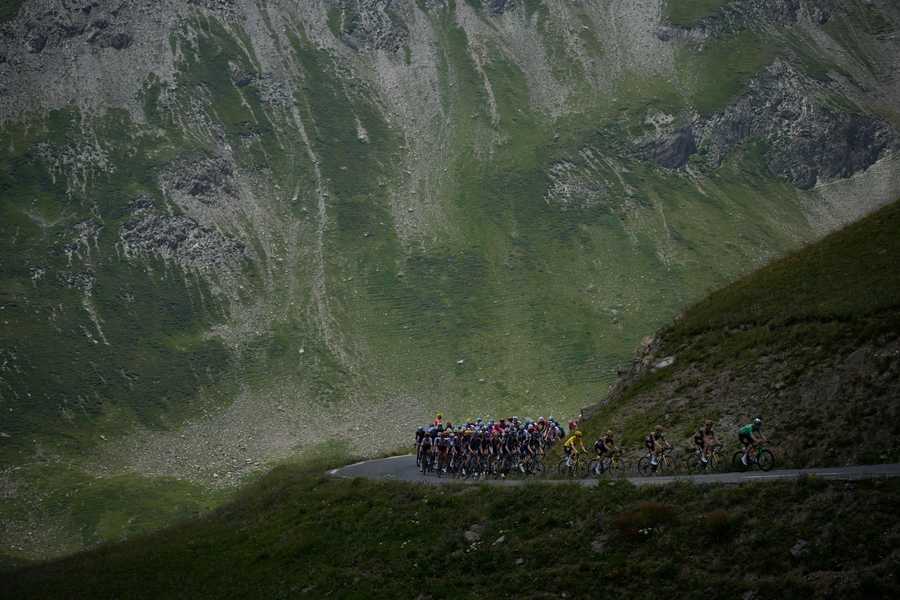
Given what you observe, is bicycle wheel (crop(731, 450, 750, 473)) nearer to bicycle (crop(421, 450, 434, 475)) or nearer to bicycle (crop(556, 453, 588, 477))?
bicycle (crop(556, 453, 588, 477))

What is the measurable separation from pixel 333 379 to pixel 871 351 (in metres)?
131

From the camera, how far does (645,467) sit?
128 feet

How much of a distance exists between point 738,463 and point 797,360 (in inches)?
340

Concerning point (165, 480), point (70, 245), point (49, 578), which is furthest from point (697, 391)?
point (70, 245)

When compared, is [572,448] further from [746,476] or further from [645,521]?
[645,521]

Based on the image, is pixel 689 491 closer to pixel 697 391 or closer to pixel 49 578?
pixel 697 391

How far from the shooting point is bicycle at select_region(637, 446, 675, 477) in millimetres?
38469

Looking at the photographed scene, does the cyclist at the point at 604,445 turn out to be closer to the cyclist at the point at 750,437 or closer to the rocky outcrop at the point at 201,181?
the cyclist at the point at 750,437

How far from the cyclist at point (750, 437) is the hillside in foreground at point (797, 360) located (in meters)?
1.42

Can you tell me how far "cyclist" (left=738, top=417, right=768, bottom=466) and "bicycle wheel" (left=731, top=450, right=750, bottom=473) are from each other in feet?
0.44

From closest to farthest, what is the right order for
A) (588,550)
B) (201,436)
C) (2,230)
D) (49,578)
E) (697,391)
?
(588,550)
(697,391)
(49,578)
(201,436)
(2,230)

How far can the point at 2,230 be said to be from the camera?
172750mm

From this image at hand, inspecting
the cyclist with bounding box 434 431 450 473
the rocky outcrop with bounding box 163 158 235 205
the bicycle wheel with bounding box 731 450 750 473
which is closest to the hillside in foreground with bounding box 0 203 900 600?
the bicycle wheel with bounding box 731 450 750 473

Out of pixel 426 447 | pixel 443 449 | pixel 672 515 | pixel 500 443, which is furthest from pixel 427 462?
pixel 672 515
